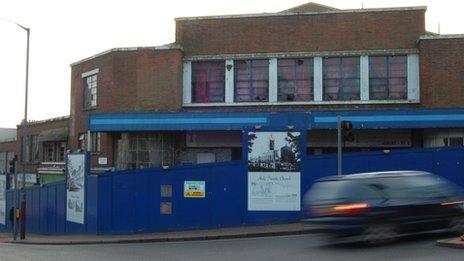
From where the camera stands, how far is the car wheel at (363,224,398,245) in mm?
13500

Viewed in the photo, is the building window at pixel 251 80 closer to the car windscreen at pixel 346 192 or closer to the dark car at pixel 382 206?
the dark car at pixel 382 206

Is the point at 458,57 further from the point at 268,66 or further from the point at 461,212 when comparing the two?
the point at 461,212

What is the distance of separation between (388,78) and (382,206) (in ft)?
59.7

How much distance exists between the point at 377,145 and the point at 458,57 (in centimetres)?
554

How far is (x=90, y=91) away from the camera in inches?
1426

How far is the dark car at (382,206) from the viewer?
529 inches

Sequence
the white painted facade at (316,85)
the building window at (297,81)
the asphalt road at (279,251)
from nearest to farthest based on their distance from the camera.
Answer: the asphalt road at (279,251)
the white painted facade at (316,85)
the building window at (297,81)

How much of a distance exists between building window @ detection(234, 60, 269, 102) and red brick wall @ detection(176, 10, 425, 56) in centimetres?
67

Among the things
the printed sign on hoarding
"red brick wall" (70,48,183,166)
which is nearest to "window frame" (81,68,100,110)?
"red brick wall" (70,48,183,166)

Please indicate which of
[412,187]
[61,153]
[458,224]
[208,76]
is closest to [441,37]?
[208,76]

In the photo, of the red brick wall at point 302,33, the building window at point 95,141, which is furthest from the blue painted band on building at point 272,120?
the building window at point 95,141

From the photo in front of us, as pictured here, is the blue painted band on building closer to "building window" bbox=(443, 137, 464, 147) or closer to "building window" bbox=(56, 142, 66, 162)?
"building window" bbox=(443, 137, 464, 147)

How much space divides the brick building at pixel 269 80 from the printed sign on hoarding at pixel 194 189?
5.71 metres

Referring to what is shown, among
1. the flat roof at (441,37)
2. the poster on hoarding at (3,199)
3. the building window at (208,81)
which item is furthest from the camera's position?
the poster on hoarding at (3,199)
